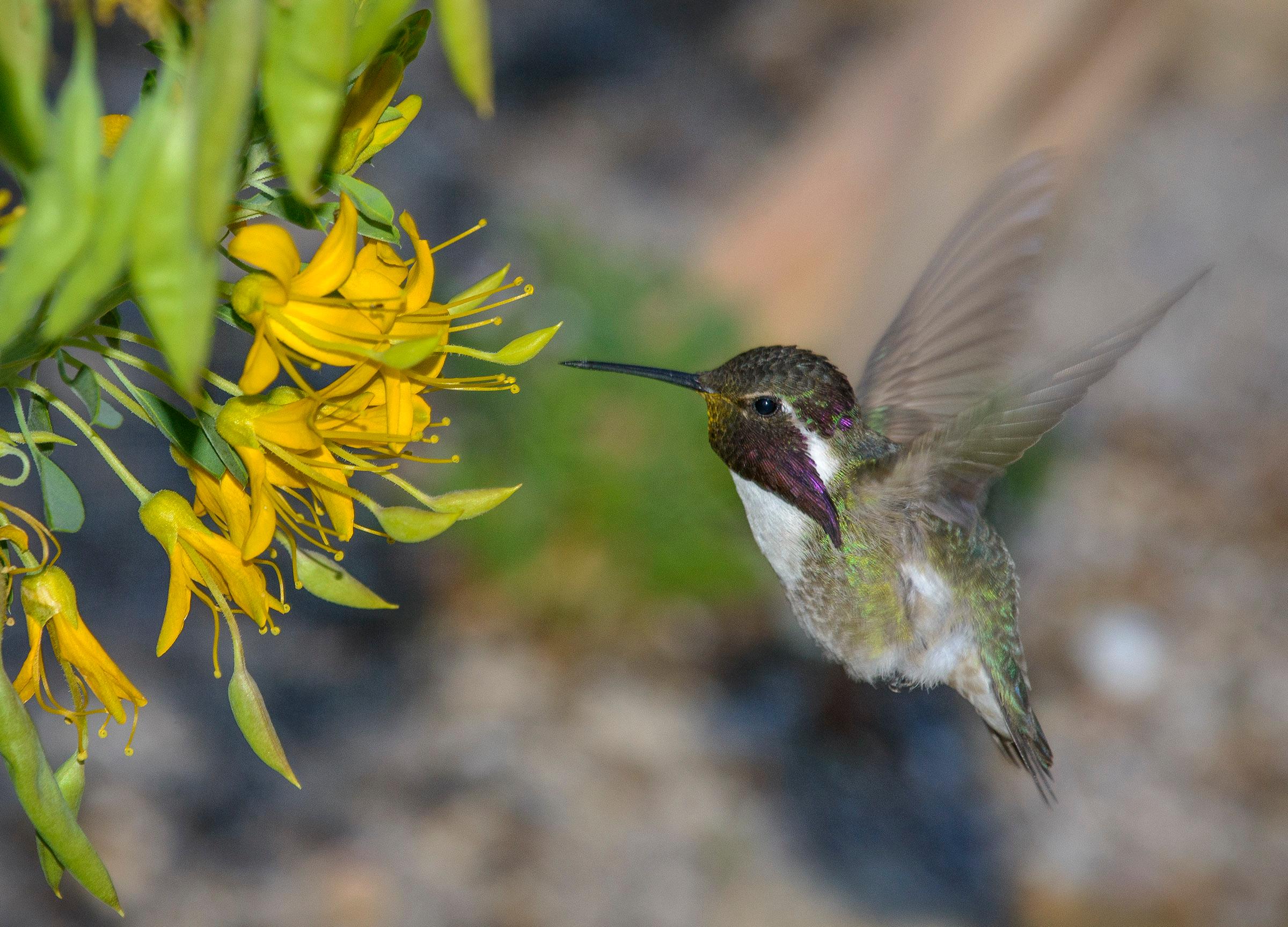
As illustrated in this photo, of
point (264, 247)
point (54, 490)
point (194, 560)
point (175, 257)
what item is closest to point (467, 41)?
point (175, 257)

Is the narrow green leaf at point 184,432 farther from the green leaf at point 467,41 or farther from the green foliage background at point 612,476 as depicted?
the green foliage background at point 612,476

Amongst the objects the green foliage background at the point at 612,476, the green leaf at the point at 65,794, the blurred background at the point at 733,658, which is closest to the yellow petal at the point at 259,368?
the green leaf at the point at 65,794

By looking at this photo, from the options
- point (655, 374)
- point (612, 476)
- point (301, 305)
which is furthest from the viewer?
point (612, 476)

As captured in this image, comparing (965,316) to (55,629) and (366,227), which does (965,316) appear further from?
(55,629)

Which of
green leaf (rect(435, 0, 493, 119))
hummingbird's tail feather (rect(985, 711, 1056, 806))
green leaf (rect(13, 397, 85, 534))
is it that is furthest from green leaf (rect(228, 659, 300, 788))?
hummingbird's tail feather (rect(985, 711, 1056, 806))

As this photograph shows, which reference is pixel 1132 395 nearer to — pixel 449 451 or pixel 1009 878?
pixel 1009 878

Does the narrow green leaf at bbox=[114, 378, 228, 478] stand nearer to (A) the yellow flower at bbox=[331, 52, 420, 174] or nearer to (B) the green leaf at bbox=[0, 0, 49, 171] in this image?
(A) the yellow flower at bbox=[331, 52, 420, 174]

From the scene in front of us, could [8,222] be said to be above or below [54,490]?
above
